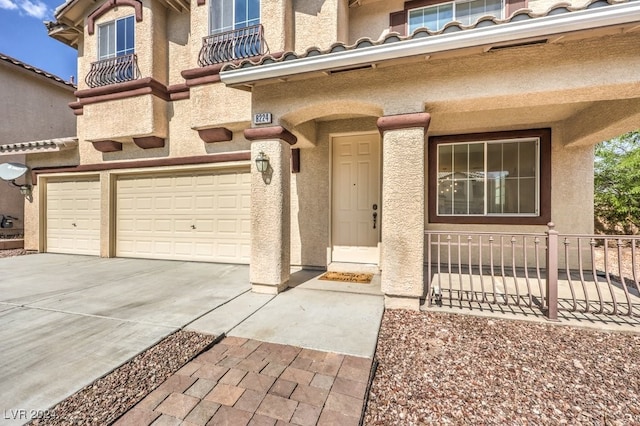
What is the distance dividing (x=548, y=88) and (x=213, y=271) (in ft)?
21.7

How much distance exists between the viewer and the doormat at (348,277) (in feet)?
17.6

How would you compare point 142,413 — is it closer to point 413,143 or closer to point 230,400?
point 230,400

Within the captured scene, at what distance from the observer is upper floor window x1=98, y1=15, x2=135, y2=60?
7188mm

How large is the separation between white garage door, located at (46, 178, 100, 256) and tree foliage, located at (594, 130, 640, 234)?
15.5 meters

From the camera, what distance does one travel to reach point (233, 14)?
6320 millimetres

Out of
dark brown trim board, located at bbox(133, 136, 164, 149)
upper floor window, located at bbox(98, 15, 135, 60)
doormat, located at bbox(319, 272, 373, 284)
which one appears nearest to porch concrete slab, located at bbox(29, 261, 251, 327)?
doormat, located at bbox(319, 272, 373, 284)

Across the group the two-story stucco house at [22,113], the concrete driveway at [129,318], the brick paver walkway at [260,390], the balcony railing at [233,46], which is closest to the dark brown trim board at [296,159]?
the balcony railing at [233,46]

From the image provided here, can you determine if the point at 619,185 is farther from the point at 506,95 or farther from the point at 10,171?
the point at 10,171

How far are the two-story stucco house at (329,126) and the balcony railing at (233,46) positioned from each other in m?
0.05

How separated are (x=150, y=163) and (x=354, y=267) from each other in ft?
19.8

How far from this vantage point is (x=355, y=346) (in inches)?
116

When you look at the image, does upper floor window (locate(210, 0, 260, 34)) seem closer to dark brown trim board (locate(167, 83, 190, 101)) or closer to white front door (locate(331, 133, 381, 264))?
dark brown trim board (locate(167, 83, 190, 101))

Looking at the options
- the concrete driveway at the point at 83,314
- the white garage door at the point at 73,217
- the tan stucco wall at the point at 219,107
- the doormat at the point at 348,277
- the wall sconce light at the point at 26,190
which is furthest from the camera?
the wall sconce light at the point at 26,190

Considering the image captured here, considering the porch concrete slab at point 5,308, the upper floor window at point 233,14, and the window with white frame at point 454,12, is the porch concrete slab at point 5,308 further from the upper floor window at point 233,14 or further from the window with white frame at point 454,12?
the window with white frame at point 454,12
